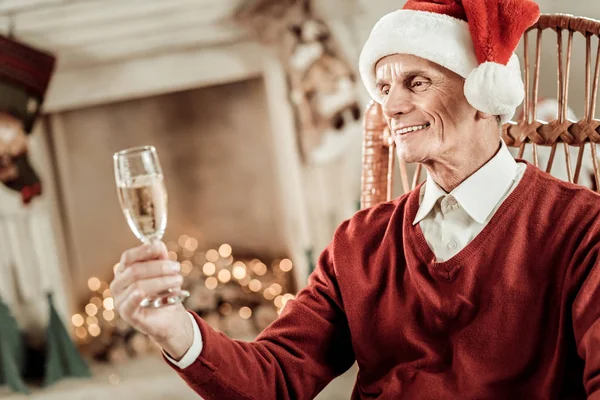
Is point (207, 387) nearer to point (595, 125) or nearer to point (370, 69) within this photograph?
point (370, 69)

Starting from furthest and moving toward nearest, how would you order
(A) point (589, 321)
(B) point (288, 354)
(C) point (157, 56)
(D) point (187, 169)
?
(D) point (187, 169) → (C) point (157, 56) → (B) point (288, 354) → (A) point (589, 321)

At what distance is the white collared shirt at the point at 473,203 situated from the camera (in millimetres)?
1156

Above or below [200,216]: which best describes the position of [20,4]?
above

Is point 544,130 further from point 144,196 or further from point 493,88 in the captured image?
point 144,196

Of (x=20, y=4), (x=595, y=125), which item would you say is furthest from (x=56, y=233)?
(x=595, y=125)

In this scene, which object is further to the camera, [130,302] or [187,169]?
[187,169]

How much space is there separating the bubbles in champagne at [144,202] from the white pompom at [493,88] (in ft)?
1.76

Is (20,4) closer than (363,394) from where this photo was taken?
No

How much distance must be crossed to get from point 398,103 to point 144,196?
0.51 m

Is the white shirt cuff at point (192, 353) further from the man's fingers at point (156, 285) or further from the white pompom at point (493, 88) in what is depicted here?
the white pompom at point (493, 88)

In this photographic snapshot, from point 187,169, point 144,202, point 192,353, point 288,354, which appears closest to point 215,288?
point 187,169

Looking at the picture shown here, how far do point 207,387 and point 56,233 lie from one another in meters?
2.49

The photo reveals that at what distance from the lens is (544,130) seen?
144 centimetres

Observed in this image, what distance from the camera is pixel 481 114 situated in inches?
46.5
